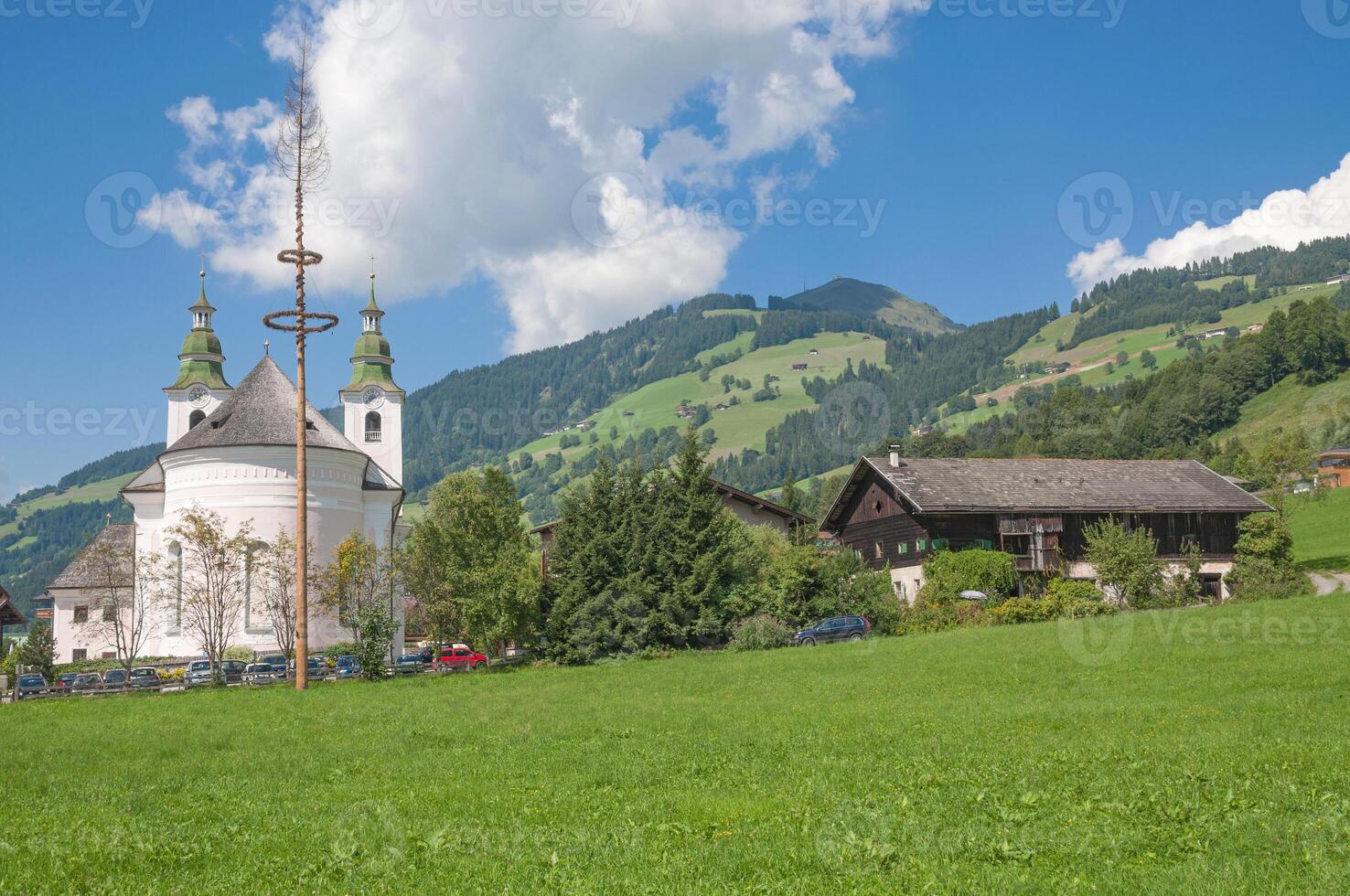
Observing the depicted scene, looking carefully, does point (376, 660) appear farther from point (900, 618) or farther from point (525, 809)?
point (525, 809)

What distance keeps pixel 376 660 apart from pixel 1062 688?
2420 cm

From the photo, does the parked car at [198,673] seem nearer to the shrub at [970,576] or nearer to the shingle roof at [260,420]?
the shingle roof at [260,420]

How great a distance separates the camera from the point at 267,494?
53656mm

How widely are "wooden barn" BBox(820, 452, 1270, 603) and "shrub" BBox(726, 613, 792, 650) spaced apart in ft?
42.9

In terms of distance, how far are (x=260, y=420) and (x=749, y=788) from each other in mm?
48641

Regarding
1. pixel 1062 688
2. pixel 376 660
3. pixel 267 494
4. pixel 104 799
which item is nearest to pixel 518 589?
pixel 376 660

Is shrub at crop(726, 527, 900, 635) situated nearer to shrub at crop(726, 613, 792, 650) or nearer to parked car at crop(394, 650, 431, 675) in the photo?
shrub at crop(726, 613, 792, 650)

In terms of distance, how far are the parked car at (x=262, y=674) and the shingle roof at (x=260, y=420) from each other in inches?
593

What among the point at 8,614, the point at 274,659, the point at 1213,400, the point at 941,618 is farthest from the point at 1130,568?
the point at 1213,400

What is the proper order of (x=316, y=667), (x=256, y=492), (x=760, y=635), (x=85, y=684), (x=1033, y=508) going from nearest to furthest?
(x=760, y=635) → (x=85, y=684) → (x=316, y=667) → (x=1033, y=508) → (x=256, y=492)

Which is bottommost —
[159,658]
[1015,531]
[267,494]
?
[159,658]

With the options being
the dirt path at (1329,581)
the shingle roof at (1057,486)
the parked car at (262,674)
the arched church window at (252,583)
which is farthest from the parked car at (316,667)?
the dirt path at (1329,581)

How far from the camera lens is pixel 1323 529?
240 feet

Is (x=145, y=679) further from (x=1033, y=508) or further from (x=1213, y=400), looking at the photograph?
(x=1213, y=400)
